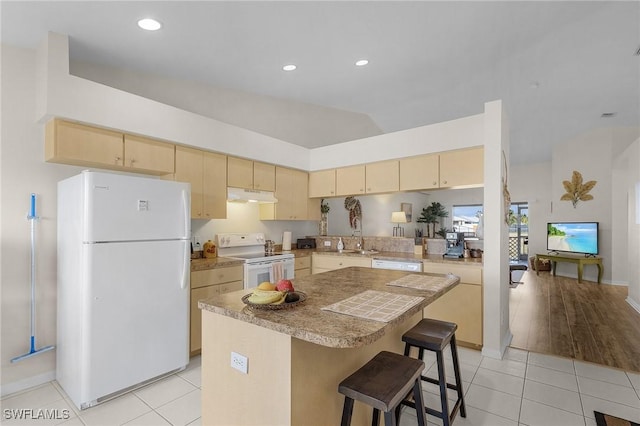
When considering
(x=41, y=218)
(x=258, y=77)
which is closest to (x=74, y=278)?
(x=41, y=218)

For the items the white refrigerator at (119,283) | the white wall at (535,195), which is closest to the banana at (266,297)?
the white refrigerator at (119,283)

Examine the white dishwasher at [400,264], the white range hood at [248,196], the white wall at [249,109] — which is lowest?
the white dishwasher at [400,264]

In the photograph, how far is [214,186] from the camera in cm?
363

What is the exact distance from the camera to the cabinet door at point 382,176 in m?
4.02

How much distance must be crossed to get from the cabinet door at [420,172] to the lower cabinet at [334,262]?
1082mm

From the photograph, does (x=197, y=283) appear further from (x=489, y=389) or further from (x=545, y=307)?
(x=545, y=307)

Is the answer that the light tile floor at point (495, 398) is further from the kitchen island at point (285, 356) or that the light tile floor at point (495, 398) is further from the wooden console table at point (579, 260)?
the wooden console table at point (579, 260)

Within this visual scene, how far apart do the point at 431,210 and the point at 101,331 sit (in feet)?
32.5

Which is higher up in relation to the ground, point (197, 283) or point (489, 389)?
point (197, 283)

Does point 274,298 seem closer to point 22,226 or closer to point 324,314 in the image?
point 324,314

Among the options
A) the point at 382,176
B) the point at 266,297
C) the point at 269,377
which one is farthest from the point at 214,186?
the point at 269,377

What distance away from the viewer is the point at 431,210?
34.7 ft

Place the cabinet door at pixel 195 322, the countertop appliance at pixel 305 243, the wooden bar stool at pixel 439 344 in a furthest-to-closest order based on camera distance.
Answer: the countertop appliance at pixel 305 243 → the cabinet door at pixel 195 322 → the wooden bar stool at pixel 439 344

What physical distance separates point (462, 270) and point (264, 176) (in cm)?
268
